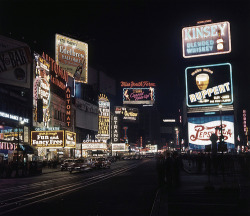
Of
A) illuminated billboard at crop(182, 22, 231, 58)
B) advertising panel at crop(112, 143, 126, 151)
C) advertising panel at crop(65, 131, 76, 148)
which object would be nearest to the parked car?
advertising panel at crop(65, 131, 76, 148)

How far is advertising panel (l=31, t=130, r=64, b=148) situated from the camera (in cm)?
6122

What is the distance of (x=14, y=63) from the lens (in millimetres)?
55969

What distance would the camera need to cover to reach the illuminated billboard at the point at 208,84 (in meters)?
99.4

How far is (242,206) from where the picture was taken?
12859 mm

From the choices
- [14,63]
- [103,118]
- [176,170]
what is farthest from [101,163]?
[103,118]

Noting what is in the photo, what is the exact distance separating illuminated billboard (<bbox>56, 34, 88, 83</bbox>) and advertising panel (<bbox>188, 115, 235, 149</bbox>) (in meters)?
33.4

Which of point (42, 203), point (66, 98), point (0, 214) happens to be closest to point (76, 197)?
point (42, 203)

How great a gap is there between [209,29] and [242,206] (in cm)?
9606

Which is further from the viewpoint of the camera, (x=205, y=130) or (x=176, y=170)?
(x=205, y=130)

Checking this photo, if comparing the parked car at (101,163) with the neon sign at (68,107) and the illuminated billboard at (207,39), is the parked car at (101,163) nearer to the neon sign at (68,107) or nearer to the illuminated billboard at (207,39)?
the neon sign at (68,107)

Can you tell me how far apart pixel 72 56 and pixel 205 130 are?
4100 cm

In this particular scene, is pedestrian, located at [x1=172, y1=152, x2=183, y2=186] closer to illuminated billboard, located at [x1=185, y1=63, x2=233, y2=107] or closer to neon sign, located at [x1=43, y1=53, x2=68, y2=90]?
neon sign, located at [x1=43, y1=53, x2=68, y2=90]

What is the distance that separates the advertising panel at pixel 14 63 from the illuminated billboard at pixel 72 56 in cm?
4156

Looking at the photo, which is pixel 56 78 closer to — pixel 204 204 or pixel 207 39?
pixel 207 39
